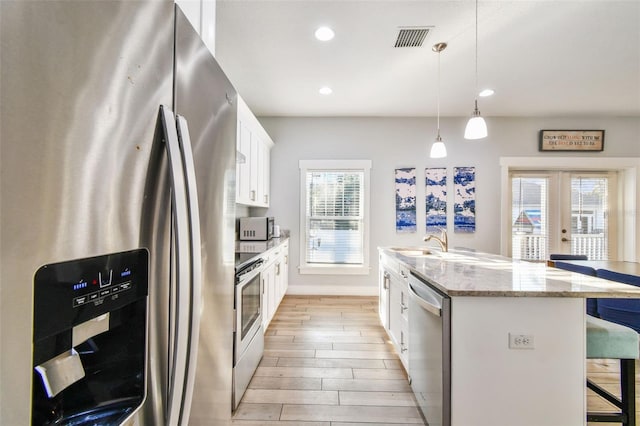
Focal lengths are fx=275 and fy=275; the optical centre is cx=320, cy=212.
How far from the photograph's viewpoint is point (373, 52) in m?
2.74

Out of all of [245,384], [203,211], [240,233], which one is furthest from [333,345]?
[203,211]

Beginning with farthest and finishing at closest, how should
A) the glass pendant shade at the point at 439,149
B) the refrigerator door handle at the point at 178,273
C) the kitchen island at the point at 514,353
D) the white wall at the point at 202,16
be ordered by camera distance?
1. the glass pendant shade at the point at 439,149
2. the kitchen island at the point at 514,353
3. the white wall at the point at 202,16
4. the refrigerator door handle at the point at 178,273

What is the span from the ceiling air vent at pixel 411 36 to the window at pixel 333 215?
2.04 meters

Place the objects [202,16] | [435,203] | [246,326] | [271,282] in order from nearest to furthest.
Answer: [202,16]
[246,326]
[271,282]
[435,203]

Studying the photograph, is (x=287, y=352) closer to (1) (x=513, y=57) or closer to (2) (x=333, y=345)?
(2) (x=333, y=345)

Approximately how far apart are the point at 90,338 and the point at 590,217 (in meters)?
6.47

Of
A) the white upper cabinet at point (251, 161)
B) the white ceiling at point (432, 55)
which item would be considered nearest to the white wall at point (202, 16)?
the white ceiling at point (432, 55)

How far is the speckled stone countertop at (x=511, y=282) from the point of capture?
53.8 inches

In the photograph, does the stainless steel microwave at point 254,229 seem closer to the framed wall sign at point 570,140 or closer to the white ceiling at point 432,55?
the white ceiling at point 432,55

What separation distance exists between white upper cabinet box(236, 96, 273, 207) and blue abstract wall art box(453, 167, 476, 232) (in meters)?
3.06

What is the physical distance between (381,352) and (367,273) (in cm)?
192

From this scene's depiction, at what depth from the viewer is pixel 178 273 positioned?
65 centimetres

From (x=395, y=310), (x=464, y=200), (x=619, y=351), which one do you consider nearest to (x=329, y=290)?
(x=395, y=310)

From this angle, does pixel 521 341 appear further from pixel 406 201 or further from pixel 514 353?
pixel 406 201
